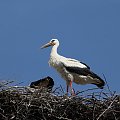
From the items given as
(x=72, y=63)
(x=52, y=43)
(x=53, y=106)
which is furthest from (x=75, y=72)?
(x=53, y=106)

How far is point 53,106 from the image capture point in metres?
8.61

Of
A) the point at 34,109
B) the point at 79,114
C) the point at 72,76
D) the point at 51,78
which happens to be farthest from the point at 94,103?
the point at 72,76

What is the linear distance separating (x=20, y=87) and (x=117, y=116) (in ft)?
4.28

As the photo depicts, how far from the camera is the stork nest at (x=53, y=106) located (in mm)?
8469

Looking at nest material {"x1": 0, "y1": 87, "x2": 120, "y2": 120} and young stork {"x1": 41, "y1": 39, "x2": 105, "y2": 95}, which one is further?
young stork {"x1": 41, "y1": 39, "x2": 105, "y2": 95}

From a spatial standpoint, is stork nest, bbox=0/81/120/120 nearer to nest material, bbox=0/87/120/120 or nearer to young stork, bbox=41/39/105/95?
nest material, bbox=0/87/120/120

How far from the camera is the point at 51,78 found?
1070 cm

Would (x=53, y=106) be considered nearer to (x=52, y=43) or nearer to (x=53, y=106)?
(x=53, y=106)

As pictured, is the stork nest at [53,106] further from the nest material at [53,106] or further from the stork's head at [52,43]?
the stork's head at [52,43]

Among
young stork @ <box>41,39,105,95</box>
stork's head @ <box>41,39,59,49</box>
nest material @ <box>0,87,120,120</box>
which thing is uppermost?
stork's head @ <box>41,39,59,49</box>

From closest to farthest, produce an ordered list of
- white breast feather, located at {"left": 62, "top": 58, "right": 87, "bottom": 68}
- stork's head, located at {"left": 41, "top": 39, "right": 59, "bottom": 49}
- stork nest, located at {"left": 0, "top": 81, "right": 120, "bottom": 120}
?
1. stork nest, located at {"left": 0, "top": 81, "right": 120, "bottom": 120}
2. white breast feather, located at {"left": 62, "top": 58, "right": 87, "bottom": 68}
3. stork's head, located at {"left": 41, "top": 39, "right": 59, "bottom": 49}

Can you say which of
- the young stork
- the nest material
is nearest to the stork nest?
the nest material

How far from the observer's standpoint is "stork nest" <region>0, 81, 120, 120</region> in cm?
847

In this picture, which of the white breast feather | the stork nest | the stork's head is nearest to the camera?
the stork nest
